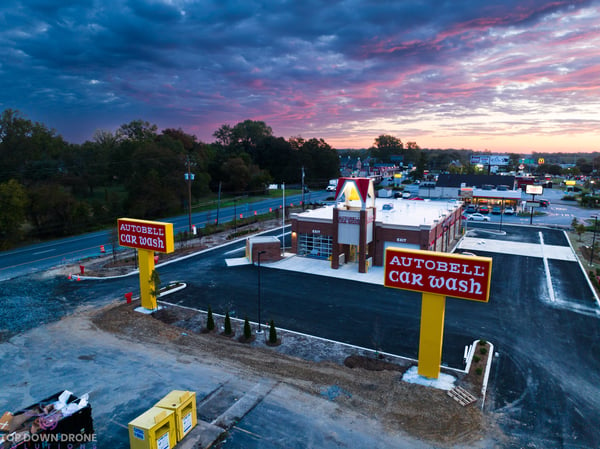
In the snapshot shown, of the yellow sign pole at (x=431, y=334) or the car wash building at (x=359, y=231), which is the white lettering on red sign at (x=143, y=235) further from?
the car wash building at (x=359, y=231)

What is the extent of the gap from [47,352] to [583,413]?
26.2m

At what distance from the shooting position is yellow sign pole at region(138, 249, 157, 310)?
26278 mm

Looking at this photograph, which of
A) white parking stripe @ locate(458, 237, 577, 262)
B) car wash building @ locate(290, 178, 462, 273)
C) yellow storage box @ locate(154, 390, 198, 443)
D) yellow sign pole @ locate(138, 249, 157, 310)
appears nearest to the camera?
yellow storage box @ locate(154, 390, 198, 443)

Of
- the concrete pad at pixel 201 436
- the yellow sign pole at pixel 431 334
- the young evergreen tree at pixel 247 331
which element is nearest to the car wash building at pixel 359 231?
the young evergreen tree at pixel 247 331

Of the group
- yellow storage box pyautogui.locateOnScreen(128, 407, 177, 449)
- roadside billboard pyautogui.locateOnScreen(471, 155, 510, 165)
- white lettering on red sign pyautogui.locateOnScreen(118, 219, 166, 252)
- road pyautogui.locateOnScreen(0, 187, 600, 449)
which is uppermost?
roadside billboard pyautogui.locateOnScreen(471, 155, 510, 165)

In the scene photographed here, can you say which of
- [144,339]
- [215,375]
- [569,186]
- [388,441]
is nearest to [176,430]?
[215,375]

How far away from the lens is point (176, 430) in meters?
13.6

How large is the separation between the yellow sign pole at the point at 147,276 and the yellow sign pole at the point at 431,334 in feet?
59.1

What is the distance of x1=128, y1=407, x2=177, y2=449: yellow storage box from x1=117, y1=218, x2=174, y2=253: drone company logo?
494 inches

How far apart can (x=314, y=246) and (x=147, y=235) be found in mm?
19999

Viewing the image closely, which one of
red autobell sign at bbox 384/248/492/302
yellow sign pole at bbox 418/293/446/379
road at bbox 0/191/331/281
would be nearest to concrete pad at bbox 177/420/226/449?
red autobell sign at bbox 384/248/492/302

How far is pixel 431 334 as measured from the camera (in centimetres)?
1780

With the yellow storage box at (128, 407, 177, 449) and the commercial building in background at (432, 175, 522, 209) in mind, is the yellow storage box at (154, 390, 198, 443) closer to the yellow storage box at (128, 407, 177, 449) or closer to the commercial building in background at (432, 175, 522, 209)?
the yellow storage box at (128, 407, 177, 449)

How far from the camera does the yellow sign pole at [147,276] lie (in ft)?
86.2
